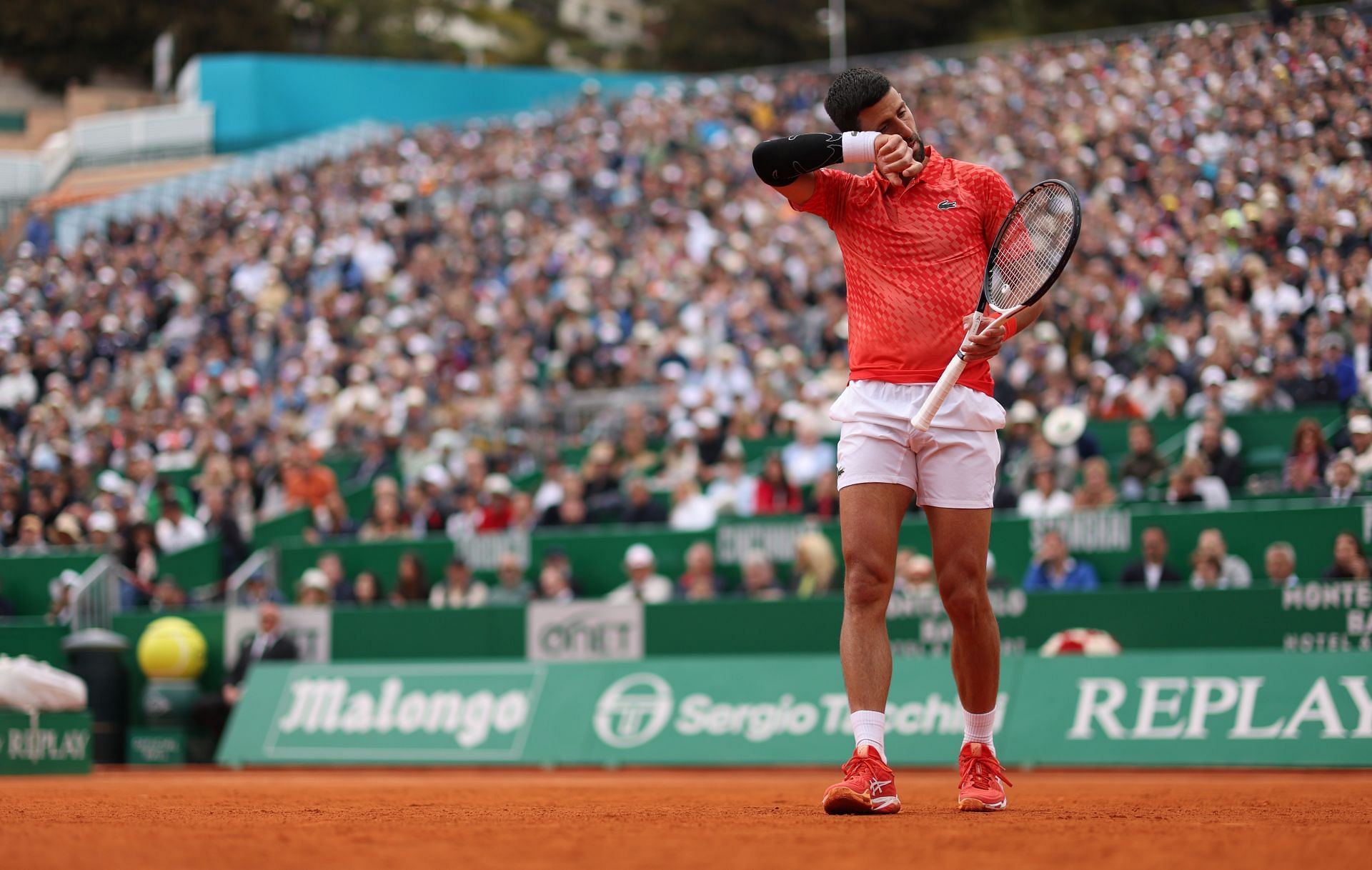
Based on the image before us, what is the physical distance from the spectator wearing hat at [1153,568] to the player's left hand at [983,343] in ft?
22.6

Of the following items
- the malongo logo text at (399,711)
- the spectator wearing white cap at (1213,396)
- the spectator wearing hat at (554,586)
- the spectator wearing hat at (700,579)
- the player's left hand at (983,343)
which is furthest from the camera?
the spectator wearing hat at (554,586)

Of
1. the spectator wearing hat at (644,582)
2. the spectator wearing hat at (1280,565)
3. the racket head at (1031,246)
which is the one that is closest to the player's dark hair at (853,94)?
the racket head at (1031,246)

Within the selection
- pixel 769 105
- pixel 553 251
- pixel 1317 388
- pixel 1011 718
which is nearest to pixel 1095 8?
pixel 769 105

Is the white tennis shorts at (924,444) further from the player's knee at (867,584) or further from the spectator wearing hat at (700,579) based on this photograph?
the spectator wearing hat at (700,579)

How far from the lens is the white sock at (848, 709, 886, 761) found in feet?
18.0

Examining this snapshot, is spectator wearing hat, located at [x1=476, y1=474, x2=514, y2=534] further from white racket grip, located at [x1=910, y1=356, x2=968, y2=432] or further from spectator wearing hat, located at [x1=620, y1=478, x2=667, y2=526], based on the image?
white racket grip, located at [x1=910, y1=356, x2=968, y2=432]

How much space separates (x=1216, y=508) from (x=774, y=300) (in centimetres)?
895

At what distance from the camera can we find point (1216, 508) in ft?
40.1

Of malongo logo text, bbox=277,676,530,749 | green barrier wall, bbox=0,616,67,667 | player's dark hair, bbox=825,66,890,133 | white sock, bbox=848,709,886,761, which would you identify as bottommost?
malongo logo text, bbox=277,676,530,749

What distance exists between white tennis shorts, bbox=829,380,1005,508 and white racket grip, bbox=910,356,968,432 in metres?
0.12

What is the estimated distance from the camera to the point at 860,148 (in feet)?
18.3

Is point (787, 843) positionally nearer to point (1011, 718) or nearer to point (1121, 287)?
point (1011, 718)

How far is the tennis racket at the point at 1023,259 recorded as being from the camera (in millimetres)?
5551

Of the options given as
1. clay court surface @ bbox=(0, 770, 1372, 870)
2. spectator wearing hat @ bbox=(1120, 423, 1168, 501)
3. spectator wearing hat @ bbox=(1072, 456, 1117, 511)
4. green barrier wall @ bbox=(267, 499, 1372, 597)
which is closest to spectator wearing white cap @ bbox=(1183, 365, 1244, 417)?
spectator wearing hat @ bbox=(1120, 423, 1168, 501)
